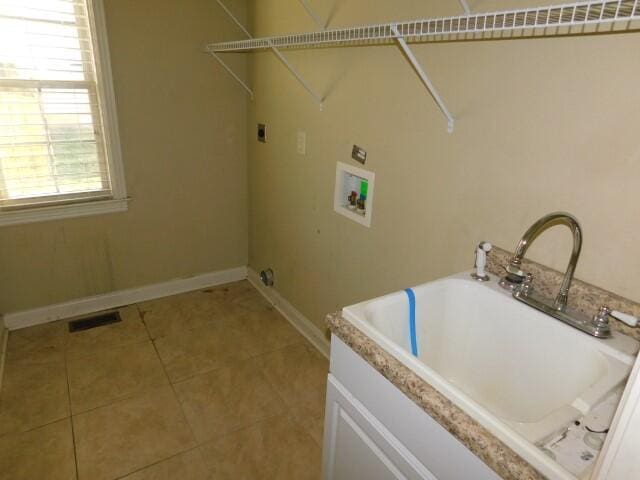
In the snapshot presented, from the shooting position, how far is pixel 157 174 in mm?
2797

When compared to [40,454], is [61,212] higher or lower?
higher

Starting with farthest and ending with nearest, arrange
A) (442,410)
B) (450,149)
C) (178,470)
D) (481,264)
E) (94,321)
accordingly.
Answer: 1. (94,321)
2. (178,470)
3. (450,149)
4. (481,264)
5. (442,410)

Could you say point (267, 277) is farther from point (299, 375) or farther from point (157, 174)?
point (157, 174)

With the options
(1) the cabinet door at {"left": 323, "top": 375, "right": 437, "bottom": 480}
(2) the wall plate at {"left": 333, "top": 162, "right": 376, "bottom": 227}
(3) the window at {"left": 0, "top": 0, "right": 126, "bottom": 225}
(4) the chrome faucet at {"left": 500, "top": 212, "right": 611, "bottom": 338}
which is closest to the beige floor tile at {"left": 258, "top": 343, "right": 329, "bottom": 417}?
(1) the cabinet door at {"left": 323, "top": 375, "right": 437, "bottom": 480}

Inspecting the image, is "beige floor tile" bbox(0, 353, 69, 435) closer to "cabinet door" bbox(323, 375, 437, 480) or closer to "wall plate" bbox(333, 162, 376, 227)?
"cabinet door" bbox(323, 375, 437, 480)

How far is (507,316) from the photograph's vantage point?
48.7 inches

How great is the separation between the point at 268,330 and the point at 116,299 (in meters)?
1.14

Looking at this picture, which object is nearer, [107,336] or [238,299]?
[107,336]

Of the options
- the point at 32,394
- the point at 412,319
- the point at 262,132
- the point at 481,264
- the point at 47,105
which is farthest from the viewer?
the point at 262,132

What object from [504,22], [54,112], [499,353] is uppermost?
[504,22]

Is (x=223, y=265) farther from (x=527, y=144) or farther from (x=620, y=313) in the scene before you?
(x=620, y=313)

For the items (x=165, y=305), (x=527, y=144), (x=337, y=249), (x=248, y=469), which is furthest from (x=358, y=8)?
(x=165, y=305)

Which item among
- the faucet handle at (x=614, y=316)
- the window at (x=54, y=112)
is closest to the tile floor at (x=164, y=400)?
the window at (x=54, y=112)

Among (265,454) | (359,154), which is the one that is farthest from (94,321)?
(359,154)
